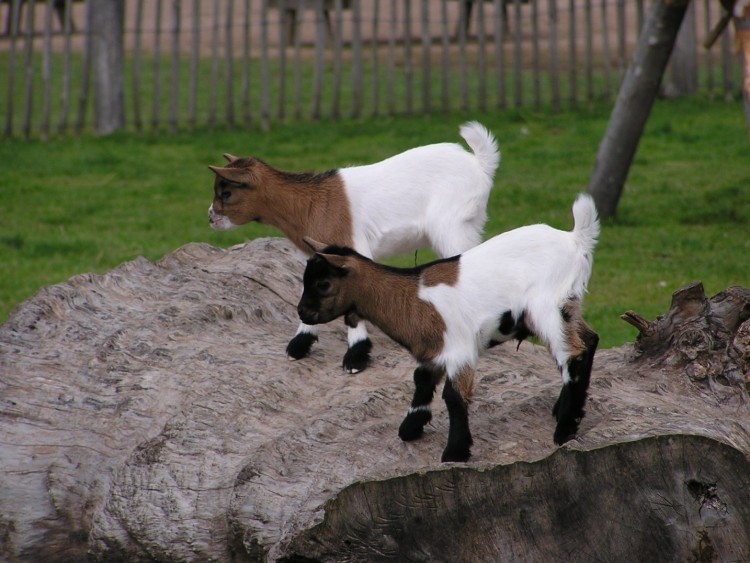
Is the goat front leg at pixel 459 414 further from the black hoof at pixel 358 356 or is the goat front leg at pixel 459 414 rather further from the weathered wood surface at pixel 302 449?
the black hoof at pixel 358 356

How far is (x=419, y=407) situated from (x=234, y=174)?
5.89ft

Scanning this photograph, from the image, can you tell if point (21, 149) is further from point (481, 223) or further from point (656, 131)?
point (481, 223)

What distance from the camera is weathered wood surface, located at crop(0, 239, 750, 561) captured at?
3725mm

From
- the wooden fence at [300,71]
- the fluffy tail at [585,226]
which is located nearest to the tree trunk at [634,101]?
the wooden fence at [300,71]

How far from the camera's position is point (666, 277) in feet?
28.4

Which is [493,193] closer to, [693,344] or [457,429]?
[693,344]

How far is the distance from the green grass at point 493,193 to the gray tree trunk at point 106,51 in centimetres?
51

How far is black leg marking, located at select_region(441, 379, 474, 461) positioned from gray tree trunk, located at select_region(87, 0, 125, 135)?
9789 millimetres

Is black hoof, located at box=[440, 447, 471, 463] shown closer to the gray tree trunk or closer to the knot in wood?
the knot in wood

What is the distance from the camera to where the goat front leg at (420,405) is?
4367 mm

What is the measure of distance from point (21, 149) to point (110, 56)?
1.51 meters

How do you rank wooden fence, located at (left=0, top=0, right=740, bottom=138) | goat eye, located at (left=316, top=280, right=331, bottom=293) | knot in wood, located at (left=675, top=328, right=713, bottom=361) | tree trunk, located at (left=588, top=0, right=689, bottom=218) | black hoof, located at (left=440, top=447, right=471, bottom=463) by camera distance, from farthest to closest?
wooden fence, located at (left=0, top=0, right=740, bottom=138) < tree trunk, located at (left=588, top=0, right=689, bottom=218) < knot in wood, located at (left=675, top=328, right=713, bottom=361) < goat eye, located at (left=316, top=280, right=331, bottom=293) < black hoof, located at (left=440, top=447, right=471, bottom=463)

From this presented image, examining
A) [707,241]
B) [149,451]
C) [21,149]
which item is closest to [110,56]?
[21,149]

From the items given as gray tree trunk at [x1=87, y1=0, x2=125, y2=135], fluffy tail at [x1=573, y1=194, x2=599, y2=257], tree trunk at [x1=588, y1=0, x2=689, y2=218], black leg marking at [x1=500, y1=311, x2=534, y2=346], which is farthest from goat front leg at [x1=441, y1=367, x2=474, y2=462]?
gray tree trunk at [x1=87, y1=0, x2=125, y2=135]
